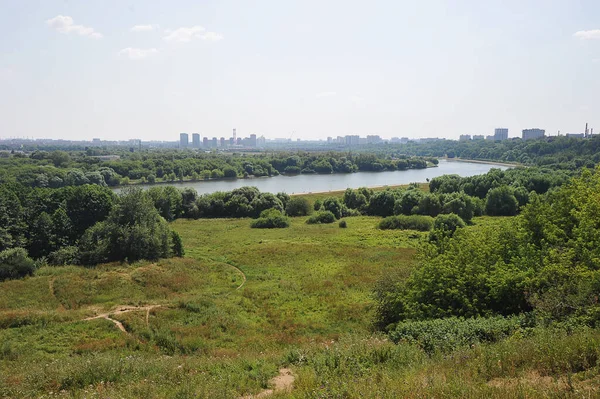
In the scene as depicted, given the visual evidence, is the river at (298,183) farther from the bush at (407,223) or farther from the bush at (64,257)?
the bush at (64,257)

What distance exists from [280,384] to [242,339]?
287 inches

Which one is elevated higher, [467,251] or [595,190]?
[595,190]

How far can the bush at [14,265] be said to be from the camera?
24.0 metres

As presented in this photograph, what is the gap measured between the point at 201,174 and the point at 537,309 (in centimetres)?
10752

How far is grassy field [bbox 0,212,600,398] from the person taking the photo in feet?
23.0

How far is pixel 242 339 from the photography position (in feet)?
51.1

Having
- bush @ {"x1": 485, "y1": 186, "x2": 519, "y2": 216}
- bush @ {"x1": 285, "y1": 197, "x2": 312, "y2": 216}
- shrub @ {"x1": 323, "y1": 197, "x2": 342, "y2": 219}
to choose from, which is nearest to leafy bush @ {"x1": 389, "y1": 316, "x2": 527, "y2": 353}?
shrub @ {"x1": 323, "y1": 197, "x2": 342, "y2": 219}

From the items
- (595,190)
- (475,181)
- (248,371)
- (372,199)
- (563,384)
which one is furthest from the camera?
(475,181)

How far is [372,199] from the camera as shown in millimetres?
61531

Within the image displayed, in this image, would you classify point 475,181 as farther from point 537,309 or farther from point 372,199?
point 537,309

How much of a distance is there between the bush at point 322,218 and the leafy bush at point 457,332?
1647 inches

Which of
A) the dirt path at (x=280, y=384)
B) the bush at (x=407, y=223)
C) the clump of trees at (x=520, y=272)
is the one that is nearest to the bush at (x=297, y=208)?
the bush at (x=407, y=223)

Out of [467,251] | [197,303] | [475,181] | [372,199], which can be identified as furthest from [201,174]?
[467,251]

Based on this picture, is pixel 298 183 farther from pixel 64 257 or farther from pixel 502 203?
pixel 64 257
